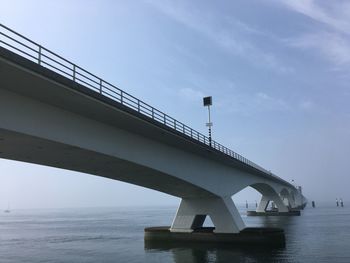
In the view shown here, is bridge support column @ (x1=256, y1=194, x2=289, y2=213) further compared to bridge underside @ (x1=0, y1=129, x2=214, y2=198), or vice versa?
bridge support column @ (x1=256, y1=194, x2=289, y2=213)

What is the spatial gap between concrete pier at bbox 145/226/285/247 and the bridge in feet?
3.00

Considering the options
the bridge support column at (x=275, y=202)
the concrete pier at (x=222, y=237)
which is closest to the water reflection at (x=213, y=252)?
the concrete pier at (x=222, y=237)

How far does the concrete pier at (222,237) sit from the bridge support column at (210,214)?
2.87 feet

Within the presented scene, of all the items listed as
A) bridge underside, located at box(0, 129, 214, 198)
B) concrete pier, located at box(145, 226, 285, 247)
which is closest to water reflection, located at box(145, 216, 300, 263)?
concrete pier, located at box(145, 226, 285, 247)

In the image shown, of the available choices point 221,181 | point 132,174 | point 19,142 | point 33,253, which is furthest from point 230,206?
point 19,142

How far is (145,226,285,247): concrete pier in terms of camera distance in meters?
45.2

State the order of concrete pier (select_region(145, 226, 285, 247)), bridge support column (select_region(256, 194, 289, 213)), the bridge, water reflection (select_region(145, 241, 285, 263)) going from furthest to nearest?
bridge support column (select_region(256, 194, 289, 213)), concrete pier (select_region(145, 226, 285, 247)), water reflection (select_region(145, 241, 285, 263)), the bridge

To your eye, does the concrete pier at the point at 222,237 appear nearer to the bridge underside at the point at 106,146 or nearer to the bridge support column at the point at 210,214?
the bridge support column at the point at 210,214

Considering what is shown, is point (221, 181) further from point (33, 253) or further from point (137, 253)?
point (33, 253)

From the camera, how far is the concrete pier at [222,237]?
4516 cm

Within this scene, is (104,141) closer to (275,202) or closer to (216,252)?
(216,252)

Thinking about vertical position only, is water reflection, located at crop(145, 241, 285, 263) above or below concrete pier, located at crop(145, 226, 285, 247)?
below

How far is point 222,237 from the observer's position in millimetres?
47031

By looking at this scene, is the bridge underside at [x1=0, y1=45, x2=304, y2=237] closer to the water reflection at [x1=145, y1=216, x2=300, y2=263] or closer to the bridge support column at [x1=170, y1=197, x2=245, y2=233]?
the bridge support column at [x1=170, y1=197, x2=245, y2=233]
